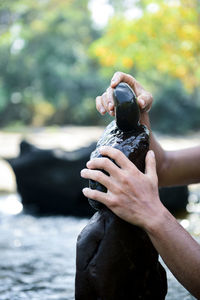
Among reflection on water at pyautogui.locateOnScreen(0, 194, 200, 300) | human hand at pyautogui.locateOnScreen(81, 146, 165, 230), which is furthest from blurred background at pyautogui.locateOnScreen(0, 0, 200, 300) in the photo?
human hand at pyautogui.locateOnScreen(81, 146, 165, 230)

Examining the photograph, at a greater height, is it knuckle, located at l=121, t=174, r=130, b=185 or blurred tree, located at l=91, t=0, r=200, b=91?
blurred tree, located at l=91, t=0, r=200, b=91

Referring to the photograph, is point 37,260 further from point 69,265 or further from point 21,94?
point 21,94

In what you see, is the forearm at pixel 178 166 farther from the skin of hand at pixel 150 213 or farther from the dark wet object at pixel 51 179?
the dark wet object at pixel 51 179

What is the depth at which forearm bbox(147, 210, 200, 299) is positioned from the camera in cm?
170

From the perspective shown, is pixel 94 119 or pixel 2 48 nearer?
pixel 2 48

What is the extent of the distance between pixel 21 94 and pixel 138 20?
15.4 m

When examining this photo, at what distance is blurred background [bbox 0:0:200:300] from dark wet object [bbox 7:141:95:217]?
0.11ft

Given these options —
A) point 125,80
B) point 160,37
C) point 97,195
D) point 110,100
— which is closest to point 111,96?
point 110,100

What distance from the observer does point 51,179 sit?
6105mm

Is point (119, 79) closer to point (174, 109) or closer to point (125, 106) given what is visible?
point (125, 106)

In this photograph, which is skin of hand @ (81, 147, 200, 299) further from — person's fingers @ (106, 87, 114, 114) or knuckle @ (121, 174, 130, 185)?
person's fingers @ (106, 87, 114, 114)

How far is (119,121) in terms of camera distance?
204 centimetres

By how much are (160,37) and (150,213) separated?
823 cm

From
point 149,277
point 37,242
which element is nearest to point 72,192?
point 37,242
